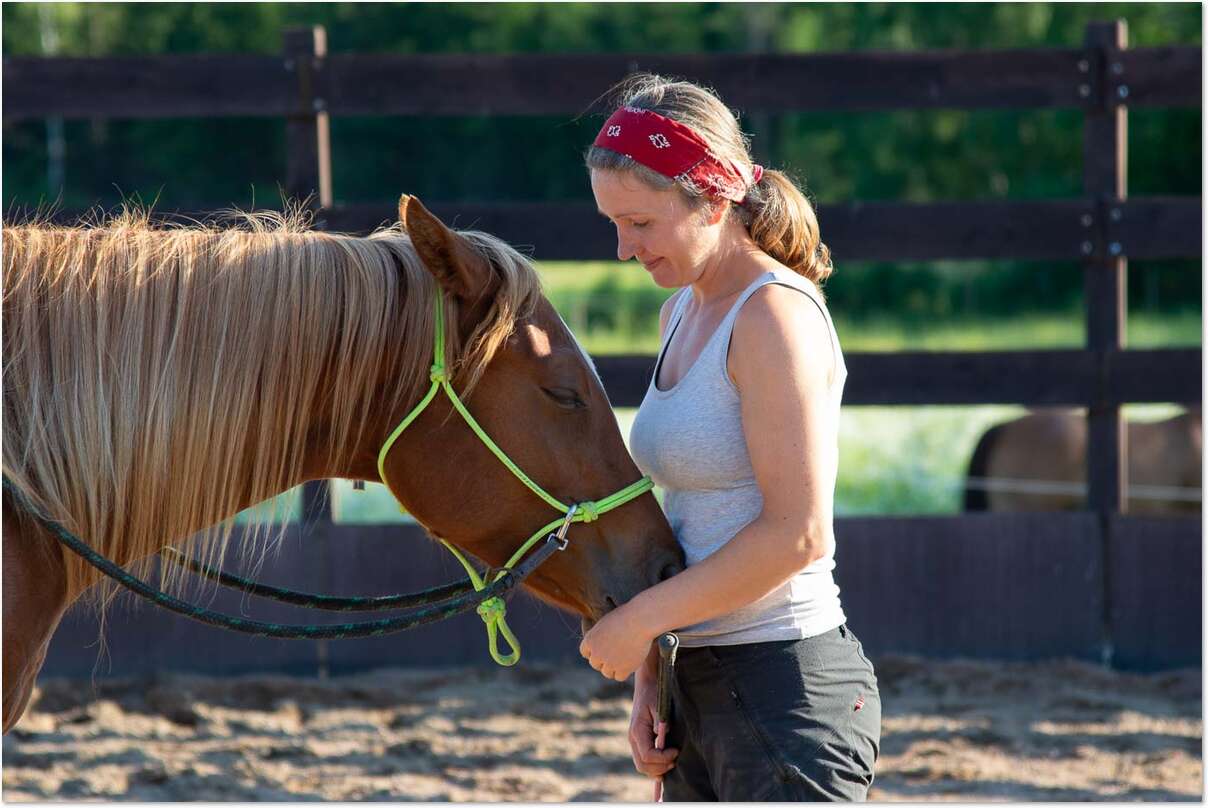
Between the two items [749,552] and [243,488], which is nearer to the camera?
[749,552]

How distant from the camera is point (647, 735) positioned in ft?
6.31

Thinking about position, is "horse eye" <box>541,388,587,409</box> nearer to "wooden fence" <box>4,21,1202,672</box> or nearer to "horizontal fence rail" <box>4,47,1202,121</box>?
"wooden fence" <box>4,21,1202,672</box>

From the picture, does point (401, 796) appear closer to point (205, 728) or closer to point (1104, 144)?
point (205, 728)

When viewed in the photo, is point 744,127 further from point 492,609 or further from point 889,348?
point 492,609

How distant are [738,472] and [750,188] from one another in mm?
436

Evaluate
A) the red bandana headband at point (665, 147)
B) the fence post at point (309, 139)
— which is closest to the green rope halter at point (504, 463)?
the red bandana headband at point (665, 147)

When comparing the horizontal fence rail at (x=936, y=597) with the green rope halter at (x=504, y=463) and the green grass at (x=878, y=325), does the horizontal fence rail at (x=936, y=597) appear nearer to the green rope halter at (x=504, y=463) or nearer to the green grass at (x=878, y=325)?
the green rope halter at (x=504, y=463)

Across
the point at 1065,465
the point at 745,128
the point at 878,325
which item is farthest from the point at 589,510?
the point at 745,128

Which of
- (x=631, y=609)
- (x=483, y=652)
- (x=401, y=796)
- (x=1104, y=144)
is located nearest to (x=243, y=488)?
(x=631, y=609)

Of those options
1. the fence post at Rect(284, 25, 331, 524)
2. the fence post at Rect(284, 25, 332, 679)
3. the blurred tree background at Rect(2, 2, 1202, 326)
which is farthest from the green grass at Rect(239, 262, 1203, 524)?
the blurred tree background at Rect(2, 2, 1202, 326)

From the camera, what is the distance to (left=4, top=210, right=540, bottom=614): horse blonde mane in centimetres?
166

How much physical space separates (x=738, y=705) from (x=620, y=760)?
226 centimetres

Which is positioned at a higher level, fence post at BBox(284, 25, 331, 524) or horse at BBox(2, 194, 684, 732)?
fence post at BBox(284, 25, 331, 524)

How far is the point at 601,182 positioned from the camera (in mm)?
1751
